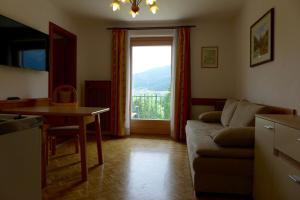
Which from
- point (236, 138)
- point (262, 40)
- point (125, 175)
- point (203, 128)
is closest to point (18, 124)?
point (236, 138)

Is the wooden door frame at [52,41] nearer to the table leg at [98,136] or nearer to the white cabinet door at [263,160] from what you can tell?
the table leg at [98,136]

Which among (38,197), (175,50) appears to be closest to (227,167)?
(38,197)

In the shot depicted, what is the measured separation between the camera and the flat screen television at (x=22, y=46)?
9.25ft

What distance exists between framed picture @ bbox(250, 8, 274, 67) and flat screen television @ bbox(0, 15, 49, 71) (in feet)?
10.1

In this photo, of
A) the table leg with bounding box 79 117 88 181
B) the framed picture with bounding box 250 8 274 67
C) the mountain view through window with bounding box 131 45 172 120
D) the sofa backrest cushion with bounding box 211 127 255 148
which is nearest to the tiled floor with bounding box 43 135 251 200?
the table leg with bounding box 79 117 88 181

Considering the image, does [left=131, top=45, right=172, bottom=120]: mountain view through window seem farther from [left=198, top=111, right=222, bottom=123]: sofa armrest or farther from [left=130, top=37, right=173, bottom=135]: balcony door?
[left=198, top=111, right=222, bottom=123]: sofa armrest

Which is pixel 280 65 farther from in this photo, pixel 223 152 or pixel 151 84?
pixel 151 84

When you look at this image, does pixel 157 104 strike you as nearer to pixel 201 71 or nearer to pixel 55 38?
pixel 201 71

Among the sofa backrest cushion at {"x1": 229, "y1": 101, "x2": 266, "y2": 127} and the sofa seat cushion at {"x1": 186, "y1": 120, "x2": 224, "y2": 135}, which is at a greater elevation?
the sofa backrest cushion at {"x1": 229, "y1": 101, "x2": 266, "y2": 127}

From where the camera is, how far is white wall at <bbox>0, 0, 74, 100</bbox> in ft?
9.73

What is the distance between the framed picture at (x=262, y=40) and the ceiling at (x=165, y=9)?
861 mm

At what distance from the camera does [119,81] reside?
484 centimetres

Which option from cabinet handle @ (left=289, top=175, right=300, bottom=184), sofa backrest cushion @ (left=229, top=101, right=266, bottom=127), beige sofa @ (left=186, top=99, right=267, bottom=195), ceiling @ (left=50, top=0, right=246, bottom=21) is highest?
ceiling @ (left=50, top=0, right=246, bottom=21)

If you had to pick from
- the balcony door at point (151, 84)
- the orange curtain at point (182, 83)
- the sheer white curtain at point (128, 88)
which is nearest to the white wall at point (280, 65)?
the orange curtain at point (182, 83)
